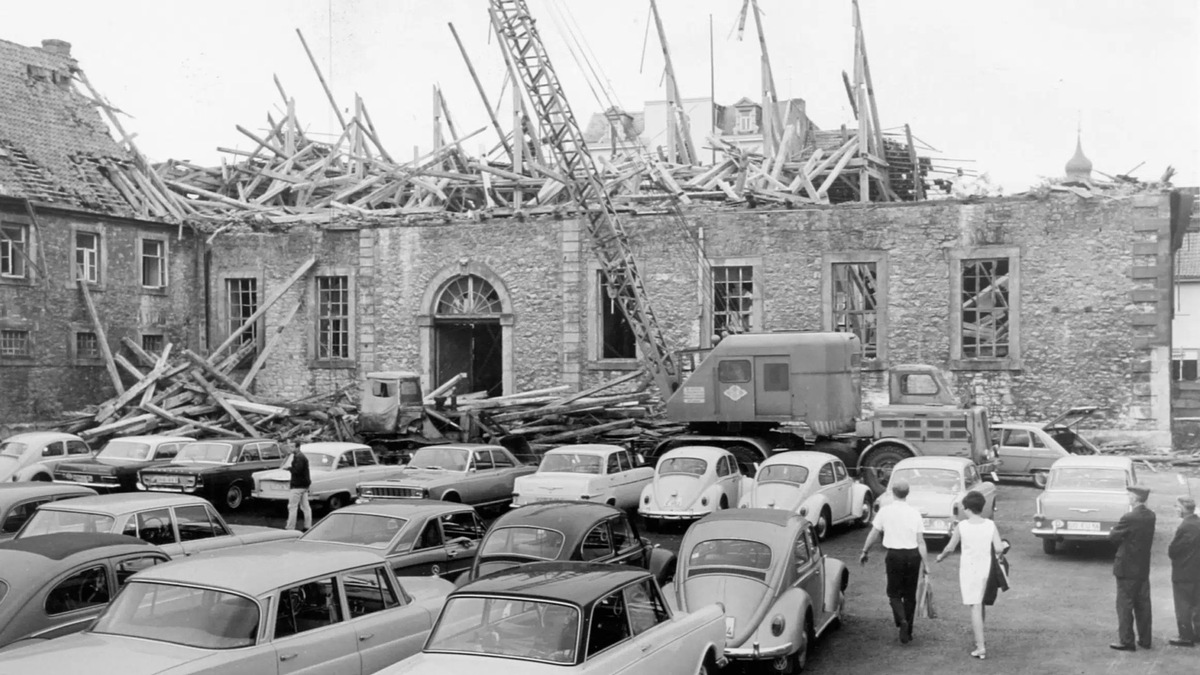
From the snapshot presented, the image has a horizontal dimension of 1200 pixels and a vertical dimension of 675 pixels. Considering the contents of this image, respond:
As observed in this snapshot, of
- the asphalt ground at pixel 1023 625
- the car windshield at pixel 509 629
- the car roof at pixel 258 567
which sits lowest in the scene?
the asphalt ground at pixel 1023 625

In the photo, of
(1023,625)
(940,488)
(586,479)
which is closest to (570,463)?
(586,479)

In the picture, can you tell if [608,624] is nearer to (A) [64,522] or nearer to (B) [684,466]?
(A) [64,522]

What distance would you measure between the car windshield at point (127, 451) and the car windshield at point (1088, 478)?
14842 millimetres

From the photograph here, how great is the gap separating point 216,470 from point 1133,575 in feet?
47.4

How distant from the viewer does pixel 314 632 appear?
8.12m

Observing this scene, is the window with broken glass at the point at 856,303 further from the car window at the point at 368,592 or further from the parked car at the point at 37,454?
the car window at the point at 368,592

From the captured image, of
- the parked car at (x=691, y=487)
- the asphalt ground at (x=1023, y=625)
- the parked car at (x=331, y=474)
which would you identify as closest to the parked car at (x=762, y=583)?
the asphalt ground at (x=1023, y=625)

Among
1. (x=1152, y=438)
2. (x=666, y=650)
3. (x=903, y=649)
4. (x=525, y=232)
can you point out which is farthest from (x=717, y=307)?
(x=666, y=650)

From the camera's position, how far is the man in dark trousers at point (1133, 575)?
10.4 m

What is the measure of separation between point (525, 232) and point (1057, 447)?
14.0 metres

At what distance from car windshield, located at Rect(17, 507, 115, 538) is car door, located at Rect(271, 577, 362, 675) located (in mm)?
3854

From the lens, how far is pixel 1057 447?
72.7ft

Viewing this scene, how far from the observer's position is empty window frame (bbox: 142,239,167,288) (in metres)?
31.8

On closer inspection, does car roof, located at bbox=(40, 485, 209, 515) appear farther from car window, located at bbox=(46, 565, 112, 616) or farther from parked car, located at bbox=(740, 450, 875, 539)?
parked car, located at bbox=(740, 450, 875, 539)
